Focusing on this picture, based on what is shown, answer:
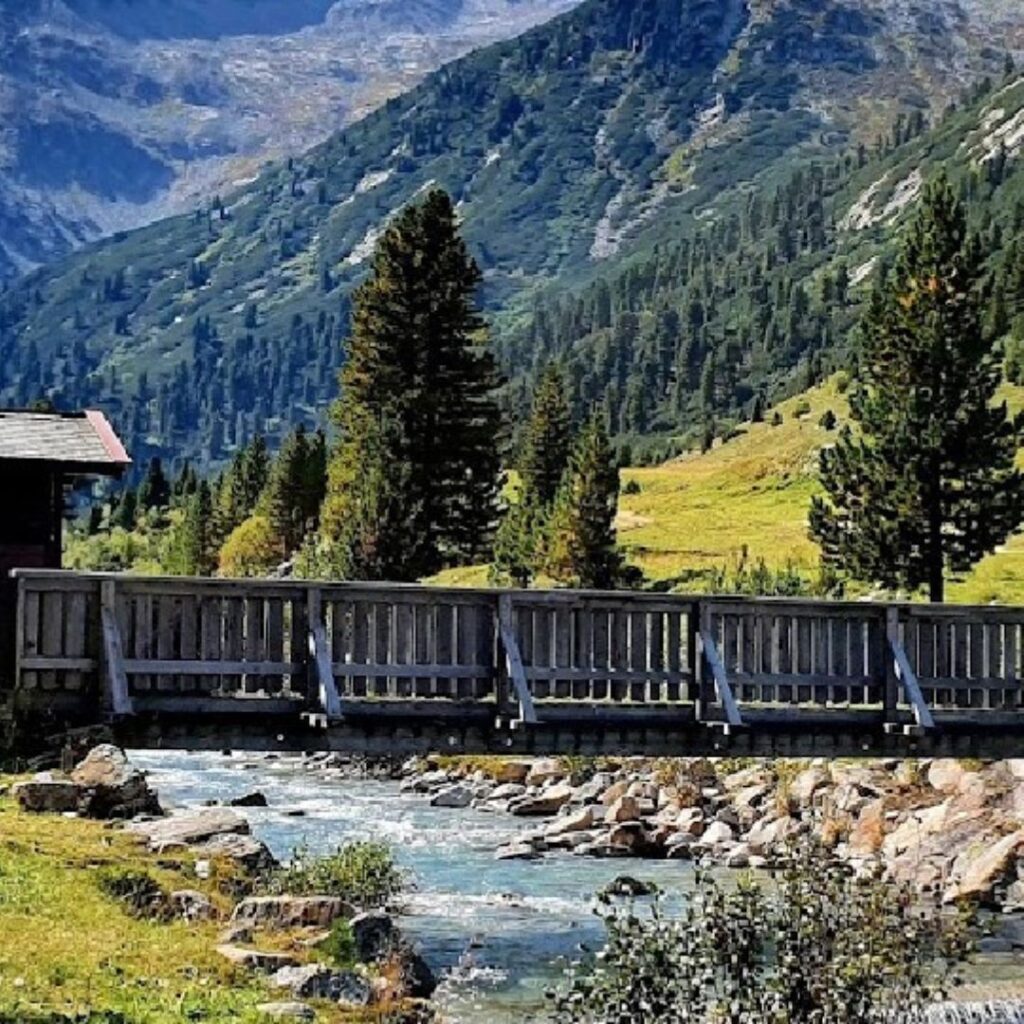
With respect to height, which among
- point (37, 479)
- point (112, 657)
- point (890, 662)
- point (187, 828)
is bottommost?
point (187, 828)

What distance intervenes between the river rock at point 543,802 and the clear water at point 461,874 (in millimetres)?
611

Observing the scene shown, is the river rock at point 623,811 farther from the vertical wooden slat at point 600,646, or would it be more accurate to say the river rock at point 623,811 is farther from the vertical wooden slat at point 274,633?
the vertical wooden slat at point 274,633


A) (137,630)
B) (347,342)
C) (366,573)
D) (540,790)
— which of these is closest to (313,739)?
(137,630)

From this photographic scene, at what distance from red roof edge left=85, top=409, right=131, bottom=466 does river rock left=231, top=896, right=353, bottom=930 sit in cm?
906

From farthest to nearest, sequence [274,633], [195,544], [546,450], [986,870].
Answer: [195,544]
[546,450]
[986,870]
[274,633]

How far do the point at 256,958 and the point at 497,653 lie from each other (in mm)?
6675

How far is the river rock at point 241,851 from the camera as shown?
2370 cm

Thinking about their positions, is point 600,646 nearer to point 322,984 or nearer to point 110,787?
point 110,787

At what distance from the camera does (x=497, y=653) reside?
76.5 feet

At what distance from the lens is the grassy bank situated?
14.4 meters

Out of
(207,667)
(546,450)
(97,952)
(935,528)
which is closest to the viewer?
→ (97,952)

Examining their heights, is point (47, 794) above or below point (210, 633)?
below

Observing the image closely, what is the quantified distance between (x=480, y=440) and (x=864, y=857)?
30.0 metres

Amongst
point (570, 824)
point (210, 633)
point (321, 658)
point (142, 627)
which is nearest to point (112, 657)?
point (142, 627)
